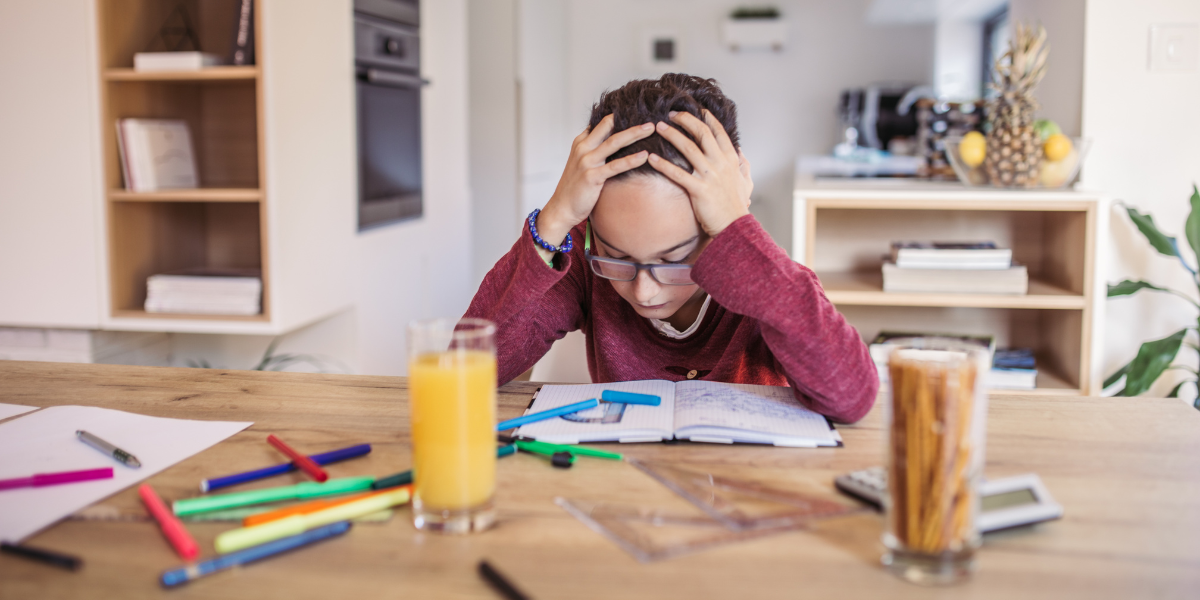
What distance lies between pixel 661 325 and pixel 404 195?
2.12m

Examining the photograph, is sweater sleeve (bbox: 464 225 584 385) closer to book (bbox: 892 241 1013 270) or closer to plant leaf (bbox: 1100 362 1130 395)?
book (bbox: 892 241 1013 270)

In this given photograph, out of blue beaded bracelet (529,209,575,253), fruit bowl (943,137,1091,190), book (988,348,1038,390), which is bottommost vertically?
book (988,348,1038,390)

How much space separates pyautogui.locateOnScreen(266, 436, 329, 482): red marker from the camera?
75 centimetres

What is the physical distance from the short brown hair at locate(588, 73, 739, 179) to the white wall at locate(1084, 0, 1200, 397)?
1.52 meters

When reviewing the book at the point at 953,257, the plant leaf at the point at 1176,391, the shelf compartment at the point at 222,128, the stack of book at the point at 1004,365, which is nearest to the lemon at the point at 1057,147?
the book at the point at 953,257

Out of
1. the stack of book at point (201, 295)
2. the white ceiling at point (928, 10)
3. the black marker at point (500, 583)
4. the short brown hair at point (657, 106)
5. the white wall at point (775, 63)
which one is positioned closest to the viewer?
the black marker at point (500, 583)

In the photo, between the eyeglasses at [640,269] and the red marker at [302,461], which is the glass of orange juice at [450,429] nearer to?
the red marker at [302,461]

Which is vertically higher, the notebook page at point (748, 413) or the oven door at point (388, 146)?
the oven door at point (388, 146)

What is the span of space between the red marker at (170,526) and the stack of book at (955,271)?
1.72 meters

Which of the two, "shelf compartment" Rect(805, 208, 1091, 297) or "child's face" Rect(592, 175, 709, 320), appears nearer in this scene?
"child's face" Rect(592, 175, 709, 320)

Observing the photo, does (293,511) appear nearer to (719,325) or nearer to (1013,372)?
(719,325)

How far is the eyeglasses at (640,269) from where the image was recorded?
3.50 feet

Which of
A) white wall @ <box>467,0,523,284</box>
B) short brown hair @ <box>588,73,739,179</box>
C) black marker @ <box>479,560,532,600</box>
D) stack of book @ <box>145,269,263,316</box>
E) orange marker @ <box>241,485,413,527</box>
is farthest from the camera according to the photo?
white wall @ <box>467,0,523,284</box>

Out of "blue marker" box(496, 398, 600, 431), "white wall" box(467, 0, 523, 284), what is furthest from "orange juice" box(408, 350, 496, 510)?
"white wall" box(467, 0, 523, 284)
